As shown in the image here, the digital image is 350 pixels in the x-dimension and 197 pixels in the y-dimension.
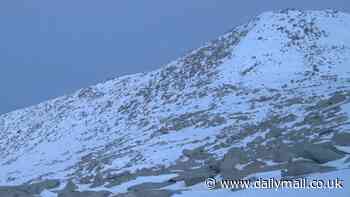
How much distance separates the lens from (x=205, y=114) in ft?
99.6

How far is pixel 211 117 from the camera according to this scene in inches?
1147

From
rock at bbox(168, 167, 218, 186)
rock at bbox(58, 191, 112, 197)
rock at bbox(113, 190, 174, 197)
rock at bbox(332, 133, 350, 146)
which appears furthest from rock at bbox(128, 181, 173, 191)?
rock at bbox(332, 133, 350, 146)

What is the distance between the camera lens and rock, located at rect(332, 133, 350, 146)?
14.7 m

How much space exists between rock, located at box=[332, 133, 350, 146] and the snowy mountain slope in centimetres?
3

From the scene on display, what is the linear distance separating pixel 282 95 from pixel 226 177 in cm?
1756

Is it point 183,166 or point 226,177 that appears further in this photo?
point 183,166

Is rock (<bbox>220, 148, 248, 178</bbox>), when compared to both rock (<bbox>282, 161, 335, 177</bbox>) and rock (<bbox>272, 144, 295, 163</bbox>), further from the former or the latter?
rock (<bbox>282, 161, 335, 177</bbox>)

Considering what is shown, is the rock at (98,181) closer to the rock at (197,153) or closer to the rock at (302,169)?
the rock at (197,153)

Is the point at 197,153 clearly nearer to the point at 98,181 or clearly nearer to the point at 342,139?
the point at 98,181

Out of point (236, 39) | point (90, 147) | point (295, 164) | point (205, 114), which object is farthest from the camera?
point (236, 39)

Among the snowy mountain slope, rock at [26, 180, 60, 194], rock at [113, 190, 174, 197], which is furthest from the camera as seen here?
rock at [26, 180, 60, 194]

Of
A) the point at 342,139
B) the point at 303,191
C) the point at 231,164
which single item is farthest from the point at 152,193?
the point at 342,139

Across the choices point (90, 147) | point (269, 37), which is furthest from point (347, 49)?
point (90, 147)

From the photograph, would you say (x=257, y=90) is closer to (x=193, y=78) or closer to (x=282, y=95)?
(x=282, y=95)
